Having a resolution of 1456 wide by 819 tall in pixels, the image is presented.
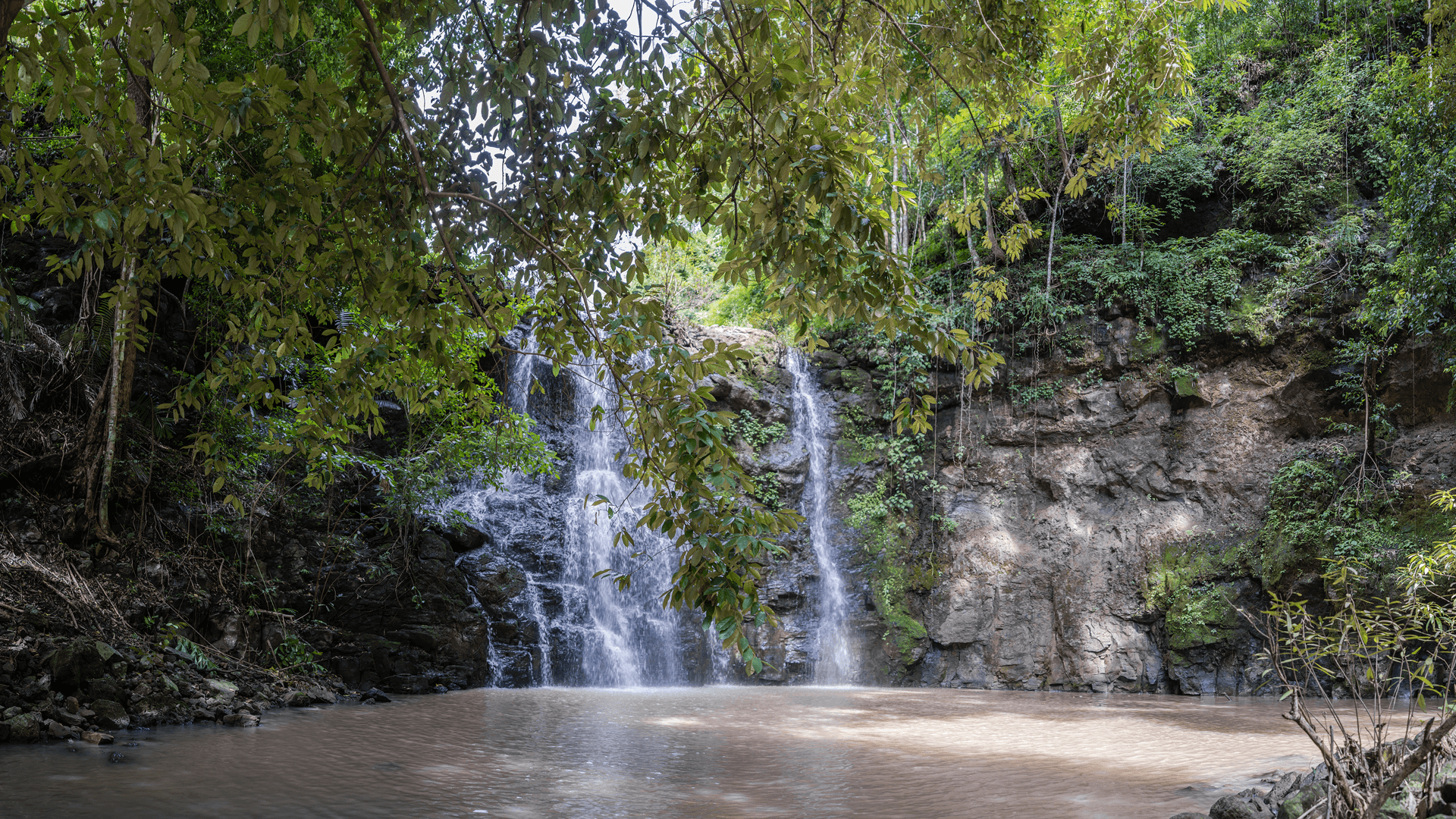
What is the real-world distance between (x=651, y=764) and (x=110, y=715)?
4.00m

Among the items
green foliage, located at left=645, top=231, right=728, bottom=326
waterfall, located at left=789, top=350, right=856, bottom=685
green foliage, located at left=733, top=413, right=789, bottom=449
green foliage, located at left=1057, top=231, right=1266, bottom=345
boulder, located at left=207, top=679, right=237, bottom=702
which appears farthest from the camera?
green foliage, located at left=645, top=231, right=728, bottom=326

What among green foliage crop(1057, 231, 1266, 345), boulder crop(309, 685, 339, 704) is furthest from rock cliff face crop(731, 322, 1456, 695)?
boulder crop(309, 685, 339, 704)

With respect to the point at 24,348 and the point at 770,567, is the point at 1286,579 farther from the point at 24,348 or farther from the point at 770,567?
the point at 24,348

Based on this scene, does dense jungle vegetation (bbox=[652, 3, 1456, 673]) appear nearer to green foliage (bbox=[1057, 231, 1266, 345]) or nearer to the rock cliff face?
green foliage (bbox=[1057, 231, 1266, 345])

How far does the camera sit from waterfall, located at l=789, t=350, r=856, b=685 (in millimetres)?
13234

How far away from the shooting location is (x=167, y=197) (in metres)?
2.67

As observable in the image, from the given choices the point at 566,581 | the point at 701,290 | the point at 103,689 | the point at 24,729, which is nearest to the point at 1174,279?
the point at 566,581

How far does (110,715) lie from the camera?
19.5 feet

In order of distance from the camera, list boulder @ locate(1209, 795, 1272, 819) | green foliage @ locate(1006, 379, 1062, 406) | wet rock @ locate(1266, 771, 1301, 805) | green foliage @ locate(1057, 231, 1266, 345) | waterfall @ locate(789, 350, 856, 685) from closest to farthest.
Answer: boulder @ locate(1209, 795, 1272, 819) < wet rock @ locate(1266, 771, 1301, 805) < waterfall @ locate(789, 350, 856, 685) < green foliage @ locate(1057, 231, 1266, 345) < green foliage @ locate(1006, 379, 1062, 406)

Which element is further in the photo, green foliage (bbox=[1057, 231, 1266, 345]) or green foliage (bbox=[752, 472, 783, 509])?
green foliage (bbox=[752, 472, 783, 509])

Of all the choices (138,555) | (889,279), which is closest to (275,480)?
(138,555)

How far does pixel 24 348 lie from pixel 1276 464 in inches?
624

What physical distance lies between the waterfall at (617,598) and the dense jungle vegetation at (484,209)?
224 cm

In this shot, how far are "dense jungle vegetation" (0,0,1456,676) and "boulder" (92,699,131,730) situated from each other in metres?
2.32
